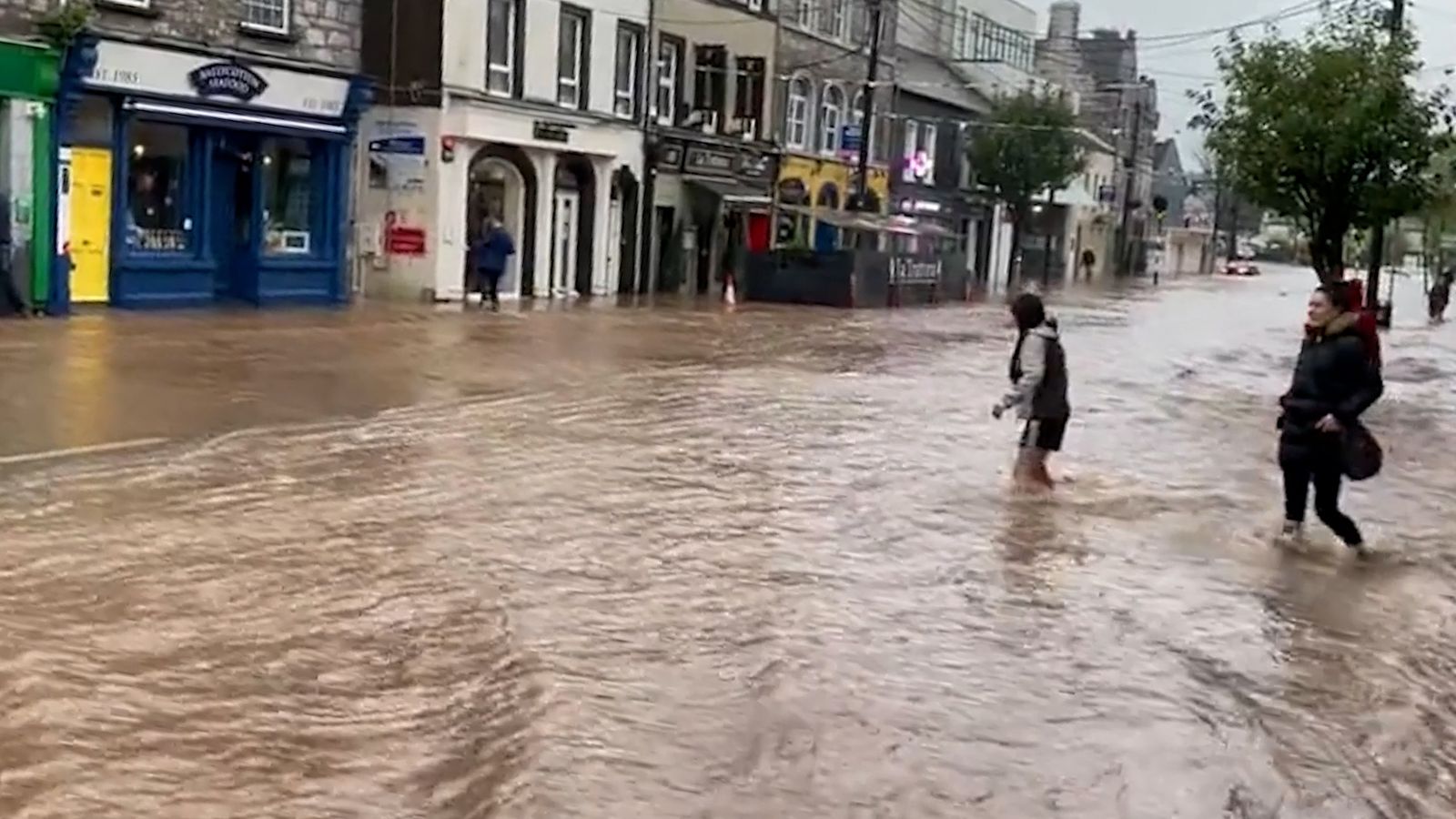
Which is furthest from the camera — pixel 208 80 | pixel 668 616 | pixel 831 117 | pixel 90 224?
pixel 831 117

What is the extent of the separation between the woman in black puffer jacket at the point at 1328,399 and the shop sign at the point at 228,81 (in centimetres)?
1903

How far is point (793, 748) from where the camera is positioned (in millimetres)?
6602

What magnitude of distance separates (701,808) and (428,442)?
27.0 ft

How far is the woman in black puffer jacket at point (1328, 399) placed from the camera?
10.6 metres

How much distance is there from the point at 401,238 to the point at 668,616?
2459 centimetres

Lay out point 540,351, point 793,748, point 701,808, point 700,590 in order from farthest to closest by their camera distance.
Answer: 1. point 540,351
2. point 700,590
3. point 793,748
4. point 701,808

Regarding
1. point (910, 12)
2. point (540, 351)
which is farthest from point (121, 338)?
point (910, 12)

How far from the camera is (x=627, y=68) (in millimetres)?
38594

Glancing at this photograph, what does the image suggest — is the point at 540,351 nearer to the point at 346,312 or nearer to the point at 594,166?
the point at 346,312

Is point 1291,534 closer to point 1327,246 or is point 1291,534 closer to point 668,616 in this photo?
point 668,616

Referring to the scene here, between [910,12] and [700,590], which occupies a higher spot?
[910,12]

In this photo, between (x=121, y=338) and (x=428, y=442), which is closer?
(x=428, y=442)

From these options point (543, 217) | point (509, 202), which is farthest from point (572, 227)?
point (509, 202)

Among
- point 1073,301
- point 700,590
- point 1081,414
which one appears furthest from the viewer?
point 1073,301
